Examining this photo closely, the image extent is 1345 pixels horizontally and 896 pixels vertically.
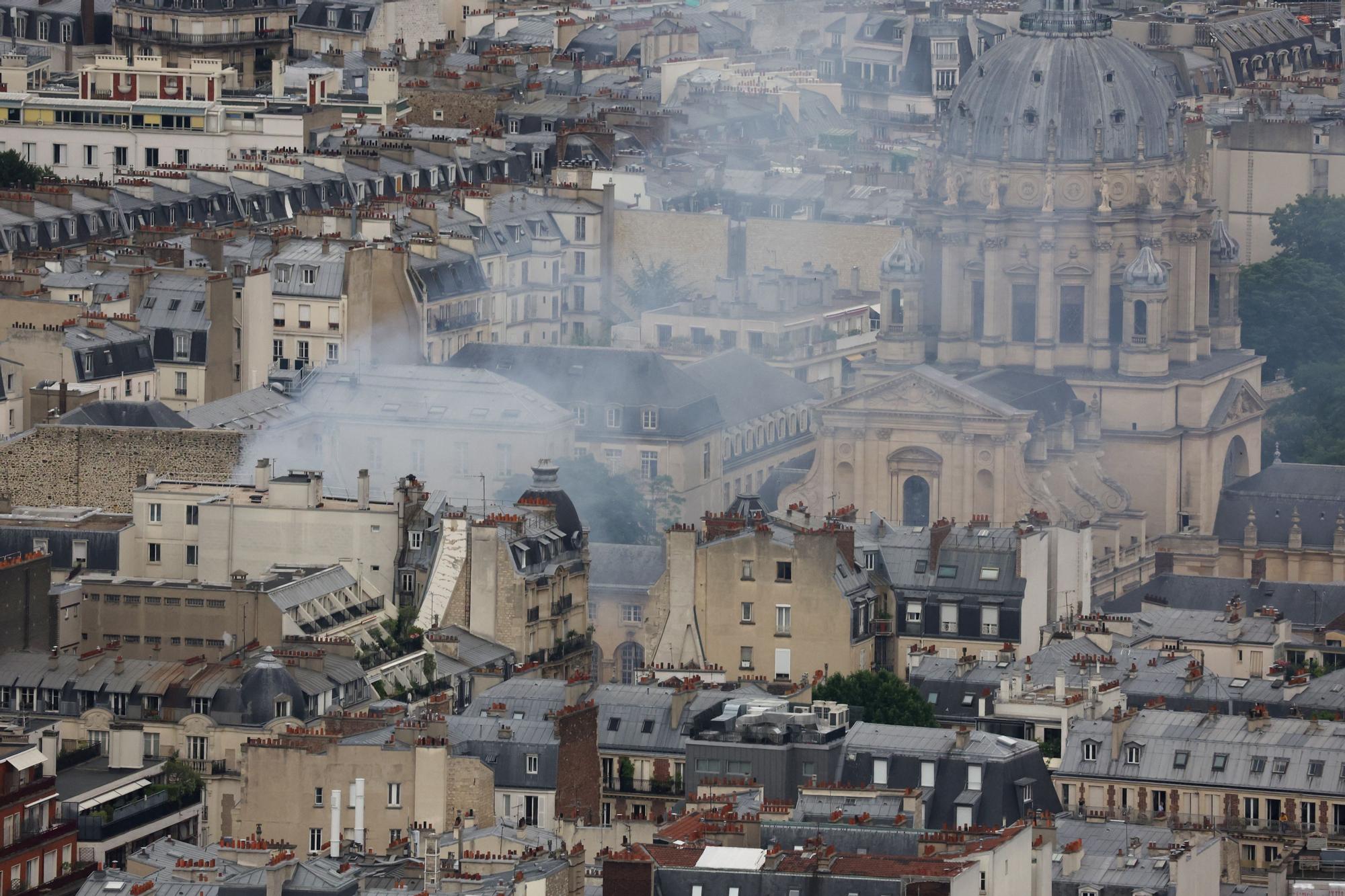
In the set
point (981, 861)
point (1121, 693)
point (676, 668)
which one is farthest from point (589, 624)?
point (981, 861)

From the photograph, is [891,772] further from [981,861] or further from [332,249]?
[332,249]

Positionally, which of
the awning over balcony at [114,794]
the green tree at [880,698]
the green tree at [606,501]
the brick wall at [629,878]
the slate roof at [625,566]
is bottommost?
the brick wall at [629,878]

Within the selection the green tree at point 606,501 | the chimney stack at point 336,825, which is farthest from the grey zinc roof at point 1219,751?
the green tree at point 606,501

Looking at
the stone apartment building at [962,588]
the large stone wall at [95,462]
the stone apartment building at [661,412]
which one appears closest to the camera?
the stone apartment building at [962,588]

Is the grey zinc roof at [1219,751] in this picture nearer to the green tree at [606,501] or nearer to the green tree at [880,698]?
the green tree at [880,698]

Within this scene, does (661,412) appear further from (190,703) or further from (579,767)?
(579,767)

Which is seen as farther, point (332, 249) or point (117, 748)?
point (332, 249)
